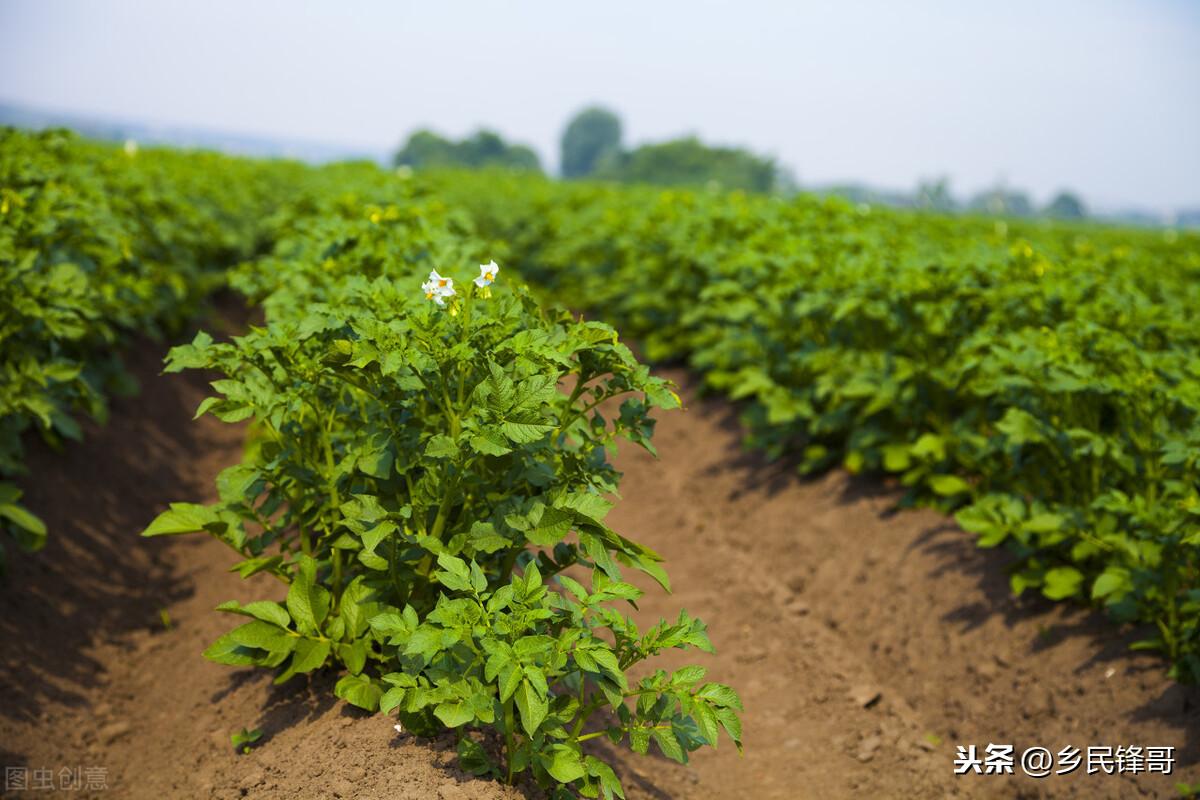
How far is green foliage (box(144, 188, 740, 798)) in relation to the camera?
8.57 feet


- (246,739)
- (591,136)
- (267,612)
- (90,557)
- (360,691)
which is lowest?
(90,557)

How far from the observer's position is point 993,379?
4.88 meters

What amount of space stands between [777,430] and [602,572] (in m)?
3.77

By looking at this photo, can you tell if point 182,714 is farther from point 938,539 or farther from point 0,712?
point 938,539

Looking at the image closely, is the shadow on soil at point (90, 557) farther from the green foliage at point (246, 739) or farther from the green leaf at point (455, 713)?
the green leaf at point (455, 713)

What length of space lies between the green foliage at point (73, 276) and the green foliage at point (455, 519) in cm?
147

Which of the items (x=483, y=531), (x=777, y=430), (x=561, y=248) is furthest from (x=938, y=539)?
(x=561, y=248)

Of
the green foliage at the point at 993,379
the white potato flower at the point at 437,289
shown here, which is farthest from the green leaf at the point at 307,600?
the green foliage at the point at 993,379

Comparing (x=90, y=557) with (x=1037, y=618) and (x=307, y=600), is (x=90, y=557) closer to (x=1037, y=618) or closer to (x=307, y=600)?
(x=307, y=600)

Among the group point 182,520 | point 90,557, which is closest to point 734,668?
point 182,520

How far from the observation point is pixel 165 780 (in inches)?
132

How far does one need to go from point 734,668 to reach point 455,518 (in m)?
1.86

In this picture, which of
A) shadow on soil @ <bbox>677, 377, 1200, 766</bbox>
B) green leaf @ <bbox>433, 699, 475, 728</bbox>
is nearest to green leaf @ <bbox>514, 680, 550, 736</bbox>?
green leaf @ <bbox>433, 699, 475, 728</bbox>

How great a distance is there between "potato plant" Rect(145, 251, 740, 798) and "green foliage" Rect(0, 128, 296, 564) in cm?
145
